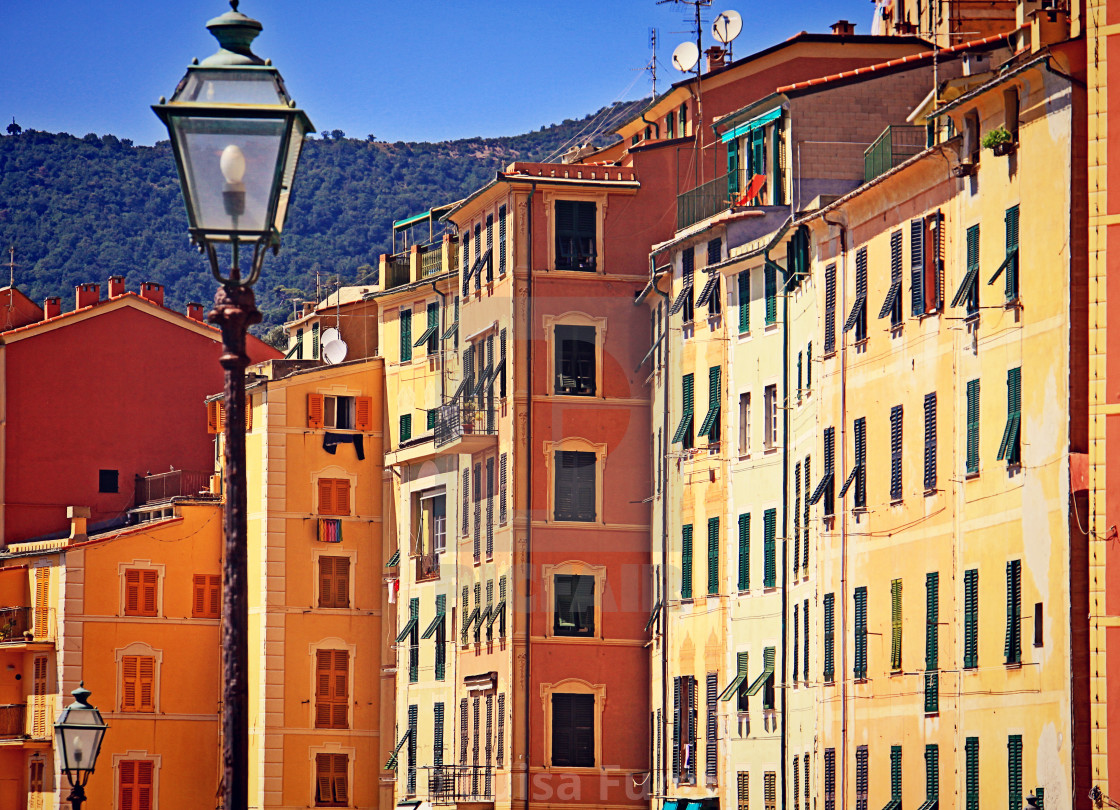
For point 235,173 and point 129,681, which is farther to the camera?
point 129,681

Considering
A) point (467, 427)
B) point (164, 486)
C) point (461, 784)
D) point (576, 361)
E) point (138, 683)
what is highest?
point (576, 361)

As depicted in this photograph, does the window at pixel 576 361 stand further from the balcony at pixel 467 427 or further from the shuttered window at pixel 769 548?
the shuttered window at pixel 769 548

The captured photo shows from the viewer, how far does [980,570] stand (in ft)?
143

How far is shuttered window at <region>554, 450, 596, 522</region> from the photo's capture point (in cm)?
7025

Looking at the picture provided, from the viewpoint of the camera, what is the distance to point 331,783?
8675 cm

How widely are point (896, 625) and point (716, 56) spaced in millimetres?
29043

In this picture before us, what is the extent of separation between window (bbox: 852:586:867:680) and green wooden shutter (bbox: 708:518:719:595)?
36.8 ft

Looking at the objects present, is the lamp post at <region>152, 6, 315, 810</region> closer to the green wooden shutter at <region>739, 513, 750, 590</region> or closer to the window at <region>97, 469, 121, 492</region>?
the green wooden shutter at <region>739, 513, 750, 590</region>

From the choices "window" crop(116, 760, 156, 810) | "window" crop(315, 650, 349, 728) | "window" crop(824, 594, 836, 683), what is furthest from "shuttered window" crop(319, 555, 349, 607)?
"window" crop(824, 594, 836, 683)

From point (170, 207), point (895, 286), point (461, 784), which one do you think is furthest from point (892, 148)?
Answer: point (170, 207)

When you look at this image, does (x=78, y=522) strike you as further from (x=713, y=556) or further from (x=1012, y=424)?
(x=1012, y=424)

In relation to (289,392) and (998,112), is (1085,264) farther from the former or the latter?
(289,392)

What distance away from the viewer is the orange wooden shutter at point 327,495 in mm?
88062

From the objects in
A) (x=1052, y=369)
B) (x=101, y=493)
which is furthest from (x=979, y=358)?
(x=101, y=493)
